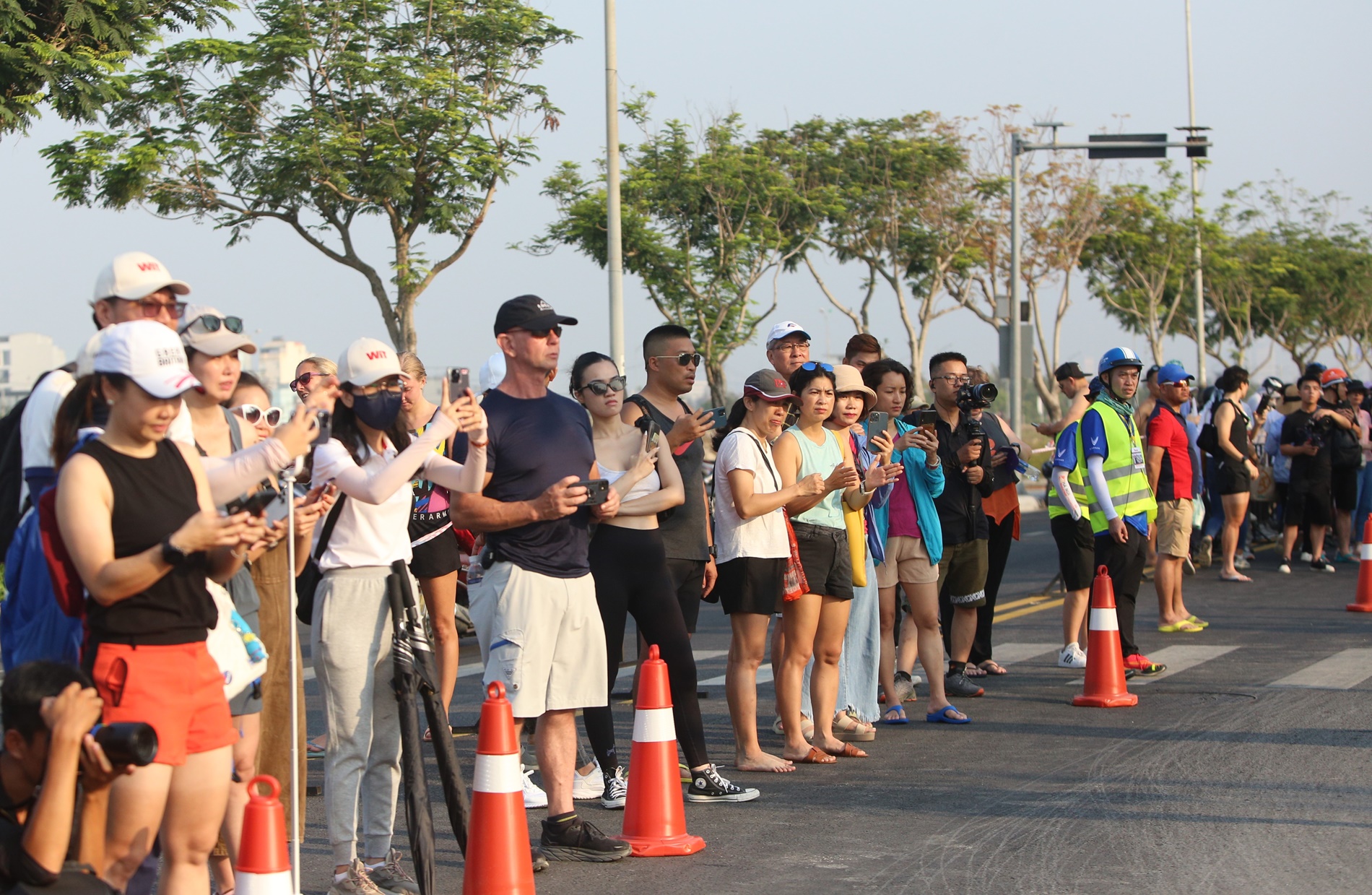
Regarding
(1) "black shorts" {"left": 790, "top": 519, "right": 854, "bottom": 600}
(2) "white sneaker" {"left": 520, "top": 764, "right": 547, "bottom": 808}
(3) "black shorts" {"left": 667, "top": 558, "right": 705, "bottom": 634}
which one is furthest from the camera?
(1) "black shorts" {"left": 790, "top": 519, "right": 854, "bottom": 600}

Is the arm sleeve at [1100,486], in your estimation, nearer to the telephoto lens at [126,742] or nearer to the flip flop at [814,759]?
the flip flop at [814,759]

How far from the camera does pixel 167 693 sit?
3.89 m

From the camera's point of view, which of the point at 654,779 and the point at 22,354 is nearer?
the point at 654,779

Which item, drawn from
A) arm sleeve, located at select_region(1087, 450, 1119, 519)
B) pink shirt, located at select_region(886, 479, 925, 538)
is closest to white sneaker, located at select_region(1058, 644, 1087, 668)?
arm sleeve, located at select_region(1087, 450, 1119, 519)

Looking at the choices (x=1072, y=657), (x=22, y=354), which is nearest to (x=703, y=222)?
(x=1072, y=657)

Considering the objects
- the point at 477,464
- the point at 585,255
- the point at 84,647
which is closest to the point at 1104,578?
the point at 477,464

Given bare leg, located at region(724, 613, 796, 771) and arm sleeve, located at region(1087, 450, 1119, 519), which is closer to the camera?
bare leg, located at region(724, 613, 796, 771)

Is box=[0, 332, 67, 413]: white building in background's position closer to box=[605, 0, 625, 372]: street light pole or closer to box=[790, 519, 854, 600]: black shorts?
box=[605, 0, 625, 372]: street light pole

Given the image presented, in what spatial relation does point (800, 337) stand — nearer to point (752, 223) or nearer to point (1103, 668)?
point (1103, 668)

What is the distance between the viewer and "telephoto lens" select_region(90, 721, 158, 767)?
364cm

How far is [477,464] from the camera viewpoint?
5.44 metres

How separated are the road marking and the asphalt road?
0.03 m

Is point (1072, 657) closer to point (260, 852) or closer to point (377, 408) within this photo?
point (377, 408)

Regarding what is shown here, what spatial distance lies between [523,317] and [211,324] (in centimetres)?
128
